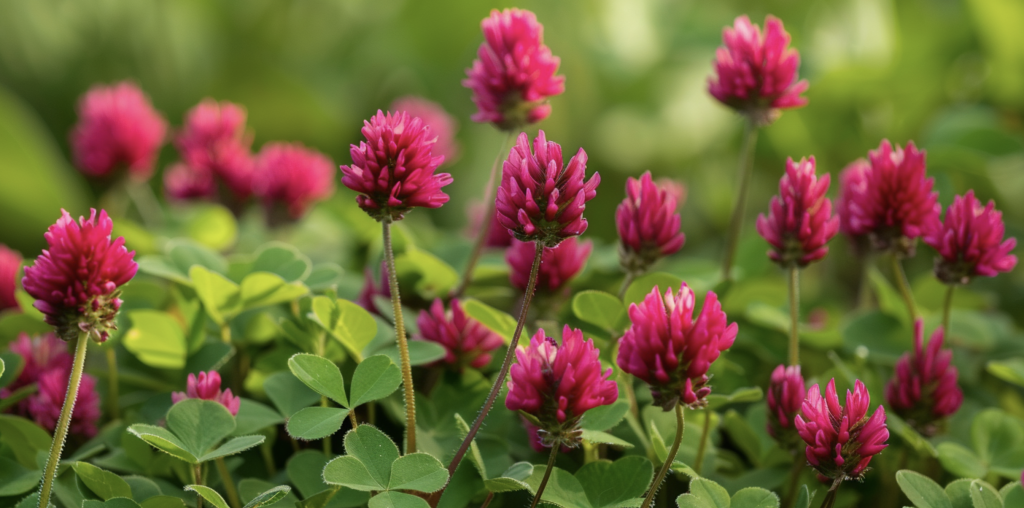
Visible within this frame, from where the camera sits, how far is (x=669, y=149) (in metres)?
2.40

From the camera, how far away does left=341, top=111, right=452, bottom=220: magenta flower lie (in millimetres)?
690

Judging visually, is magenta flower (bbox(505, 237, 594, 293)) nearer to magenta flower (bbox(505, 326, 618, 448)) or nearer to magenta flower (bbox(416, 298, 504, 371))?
magenta flower (bbox(416, 298, 504, 371))

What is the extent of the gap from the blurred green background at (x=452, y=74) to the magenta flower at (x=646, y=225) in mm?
1079

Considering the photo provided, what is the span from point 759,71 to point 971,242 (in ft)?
0.92

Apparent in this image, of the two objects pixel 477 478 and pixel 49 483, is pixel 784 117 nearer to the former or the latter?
pixel 477 478

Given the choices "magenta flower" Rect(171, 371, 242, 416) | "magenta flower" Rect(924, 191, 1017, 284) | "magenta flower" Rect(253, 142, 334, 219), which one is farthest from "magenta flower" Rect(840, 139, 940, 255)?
"magenta flower" Rect(253, 142, 334, 219)

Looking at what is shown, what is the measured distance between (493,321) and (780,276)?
847mm

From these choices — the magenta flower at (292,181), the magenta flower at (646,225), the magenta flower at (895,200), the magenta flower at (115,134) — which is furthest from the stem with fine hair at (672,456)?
the magenta flower at (115,134)

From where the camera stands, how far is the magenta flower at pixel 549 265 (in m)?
0.94

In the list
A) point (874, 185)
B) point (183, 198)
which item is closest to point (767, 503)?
point (874, 185)

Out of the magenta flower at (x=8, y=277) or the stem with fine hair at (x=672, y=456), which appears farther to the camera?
the magenta flower at (x=8, y=277)

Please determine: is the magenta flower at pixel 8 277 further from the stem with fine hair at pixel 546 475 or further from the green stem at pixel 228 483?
the stem with fine hair at pixel 546 475

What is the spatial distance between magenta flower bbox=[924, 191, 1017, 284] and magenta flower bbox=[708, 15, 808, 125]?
0.66ft

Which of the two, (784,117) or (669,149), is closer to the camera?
(784,117)
